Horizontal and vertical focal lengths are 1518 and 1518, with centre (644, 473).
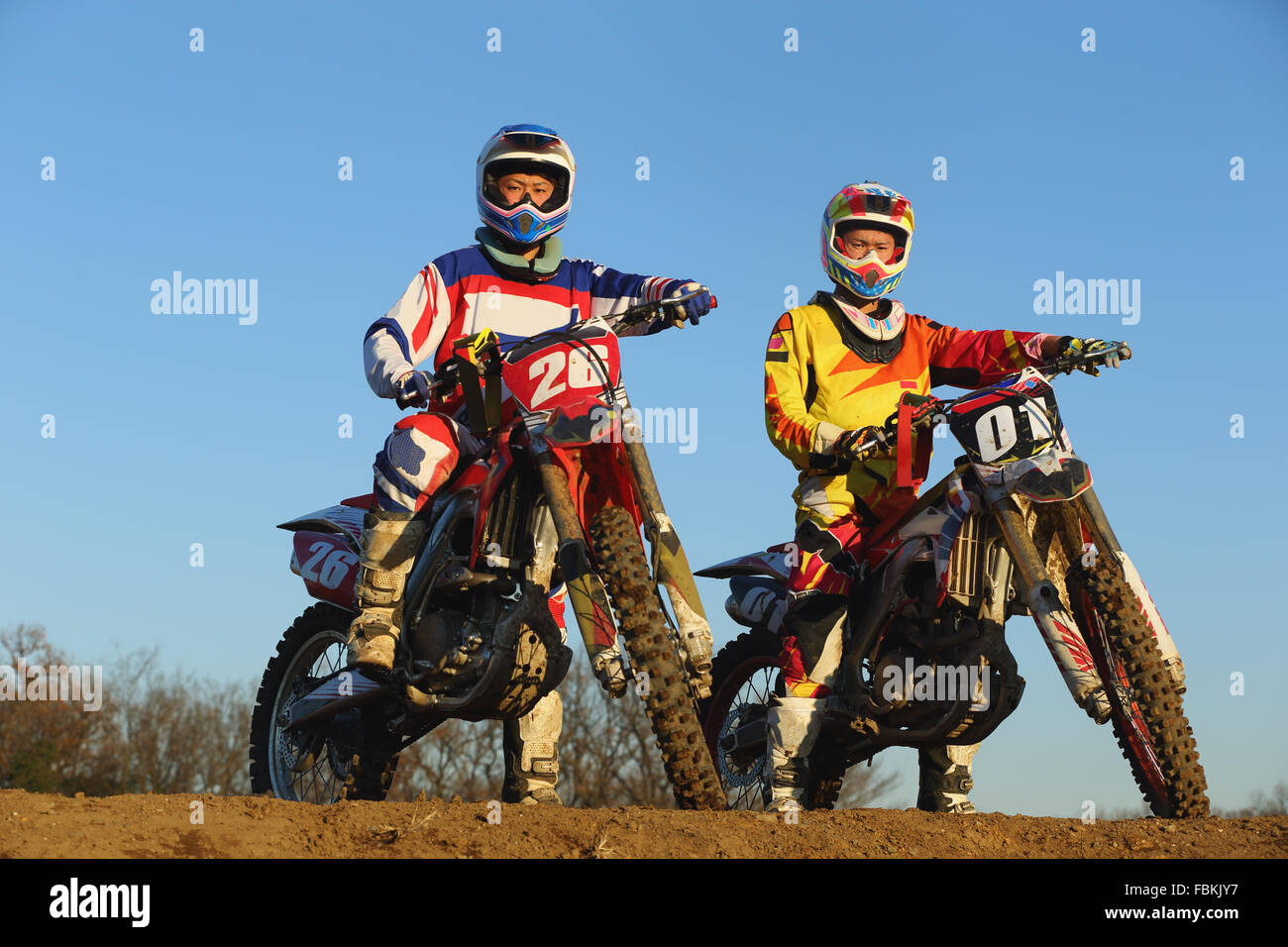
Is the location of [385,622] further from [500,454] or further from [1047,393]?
[1047,393]

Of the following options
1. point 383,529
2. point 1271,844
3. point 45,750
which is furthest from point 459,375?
point 45,750

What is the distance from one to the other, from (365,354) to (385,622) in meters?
1.47

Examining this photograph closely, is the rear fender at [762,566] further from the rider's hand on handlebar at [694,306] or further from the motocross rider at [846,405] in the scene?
the rider's hand on handlebar at [694,306]

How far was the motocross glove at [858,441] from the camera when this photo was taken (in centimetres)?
794

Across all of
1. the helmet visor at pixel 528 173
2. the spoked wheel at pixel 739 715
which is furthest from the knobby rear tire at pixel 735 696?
the helmet visor at pixel 528 173

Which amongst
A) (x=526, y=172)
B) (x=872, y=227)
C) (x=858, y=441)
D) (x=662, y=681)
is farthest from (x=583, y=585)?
(x=872, y=227)

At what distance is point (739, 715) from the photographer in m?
8.77

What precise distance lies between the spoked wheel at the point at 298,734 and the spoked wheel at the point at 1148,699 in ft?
Result: 13.9

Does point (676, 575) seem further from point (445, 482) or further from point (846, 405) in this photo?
point (846, 405)

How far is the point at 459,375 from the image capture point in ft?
24.7

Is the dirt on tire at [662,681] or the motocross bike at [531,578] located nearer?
the dirt on tire at [662,681]

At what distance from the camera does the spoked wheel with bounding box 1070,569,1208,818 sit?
680cm

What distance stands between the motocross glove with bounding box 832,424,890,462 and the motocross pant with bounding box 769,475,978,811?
383 millimetres

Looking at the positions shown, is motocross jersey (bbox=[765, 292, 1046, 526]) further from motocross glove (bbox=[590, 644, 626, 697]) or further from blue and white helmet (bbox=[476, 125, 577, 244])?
motocross glove (bbox=[590, 644, 626, 697])
